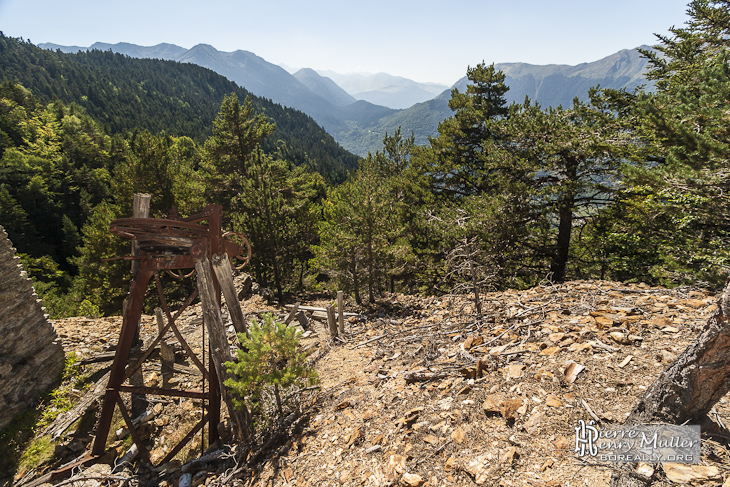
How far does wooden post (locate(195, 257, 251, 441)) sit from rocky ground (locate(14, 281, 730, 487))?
1.57 ft

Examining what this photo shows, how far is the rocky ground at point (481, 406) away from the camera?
332 cm

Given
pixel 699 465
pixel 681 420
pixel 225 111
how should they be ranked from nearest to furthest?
pixel 699 465 < pixel 681 420 < pixel 225 111

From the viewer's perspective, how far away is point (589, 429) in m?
3.34

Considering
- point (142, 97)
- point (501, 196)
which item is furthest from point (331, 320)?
point (142, 97)

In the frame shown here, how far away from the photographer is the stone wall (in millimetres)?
7227

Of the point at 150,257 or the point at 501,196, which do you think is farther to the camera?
the point at 501,196

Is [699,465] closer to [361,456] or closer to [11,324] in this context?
[361,456]

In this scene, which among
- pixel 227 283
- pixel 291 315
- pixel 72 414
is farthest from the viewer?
pixel 291 315

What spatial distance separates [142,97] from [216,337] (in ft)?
466

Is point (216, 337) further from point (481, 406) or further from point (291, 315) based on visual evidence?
point (291, 315)

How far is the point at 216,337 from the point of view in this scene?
535 centimetres

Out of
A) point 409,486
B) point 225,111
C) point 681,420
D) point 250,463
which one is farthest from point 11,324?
point 225,111

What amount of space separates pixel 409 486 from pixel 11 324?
1000 cm

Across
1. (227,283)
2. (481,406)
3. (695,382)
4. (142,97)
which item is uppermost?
(142,97)
